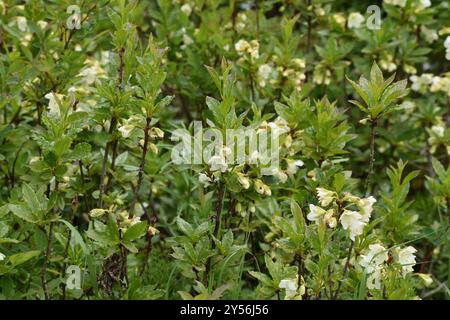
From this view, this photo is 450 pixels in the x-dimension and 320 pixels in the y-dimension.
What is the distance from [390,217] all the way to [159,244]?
125 cm

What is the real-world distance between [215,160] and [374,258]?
2.18 feet

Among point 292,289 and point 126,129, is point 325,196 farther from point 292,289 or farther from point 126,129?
point 126,129

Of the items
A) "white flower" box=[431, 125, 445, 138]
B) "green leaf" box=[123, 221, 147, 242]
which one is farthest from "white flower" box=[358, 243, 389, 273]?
"white flower" box=[431, 125, 445, 138]

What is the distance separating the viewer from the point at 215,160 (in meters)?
2.70

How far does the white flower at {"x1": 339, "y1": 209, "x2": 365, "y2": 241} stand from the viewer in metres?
2.64

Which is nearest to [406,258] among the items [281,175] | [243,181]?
[281,175]

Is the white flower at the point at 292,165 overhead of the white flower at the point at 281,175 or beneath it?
overhead

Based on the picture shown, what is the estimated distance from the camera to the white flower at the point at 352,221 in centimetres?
264

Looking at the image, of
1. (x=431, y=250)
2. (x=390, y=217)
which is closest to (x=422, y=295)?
(x=431, y=250)

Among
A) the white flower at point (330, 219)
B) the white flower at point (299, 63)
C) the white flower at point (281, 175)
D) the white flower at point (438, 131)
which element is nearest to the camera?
the white flower at point (330, 219)

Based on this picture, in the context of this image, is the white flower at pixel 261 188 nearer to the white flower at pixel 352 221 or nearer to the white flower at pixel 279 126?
the white flower at pixel 279 126

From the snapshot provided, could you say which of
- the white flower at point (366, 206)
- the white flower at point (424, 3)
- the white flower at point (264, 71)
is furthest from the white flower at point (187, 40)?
the white flower at point (366, 206)

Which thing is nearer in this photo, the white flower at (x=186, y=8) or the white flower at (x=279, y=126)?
the white flower at (x=279, y=126)

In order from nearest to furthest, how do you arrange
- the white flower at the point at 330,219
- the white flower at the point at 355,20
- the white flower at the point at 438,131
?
the white flower at the point at 330,219 → the white flower at the point at 438,131 → the white flower at the point at 355,20
